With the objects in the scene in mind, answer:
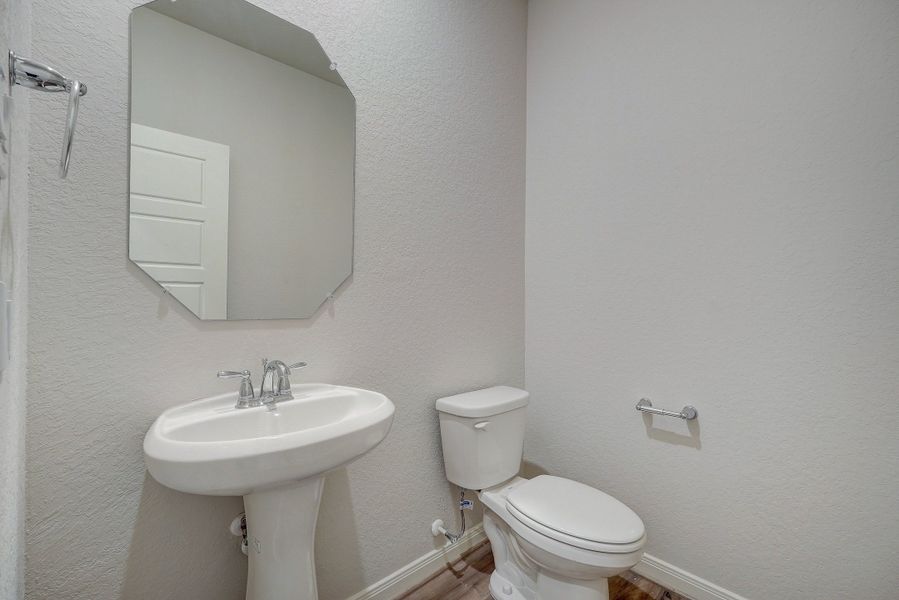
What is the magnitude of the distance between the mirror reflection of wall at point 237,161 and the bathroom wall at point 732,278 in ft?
3.46

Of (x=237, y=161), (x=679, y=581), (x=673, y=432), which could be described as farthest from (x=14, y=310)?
(x=679, y=581)

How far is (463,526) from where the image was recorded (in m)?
1.73

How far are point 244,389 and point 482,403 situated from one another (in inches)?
32.7

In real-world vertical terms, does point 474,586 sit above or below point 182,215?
below

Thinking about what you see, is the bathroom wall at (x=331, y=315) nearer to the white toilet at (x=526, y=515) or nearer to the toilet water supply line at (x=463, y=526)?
the toilet water supply line at (x=463, y=526)

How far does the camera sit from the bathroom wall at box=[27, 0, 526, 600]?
3.02ft

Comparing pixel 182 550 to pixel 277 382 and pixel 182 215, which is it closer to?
pixel 277 382

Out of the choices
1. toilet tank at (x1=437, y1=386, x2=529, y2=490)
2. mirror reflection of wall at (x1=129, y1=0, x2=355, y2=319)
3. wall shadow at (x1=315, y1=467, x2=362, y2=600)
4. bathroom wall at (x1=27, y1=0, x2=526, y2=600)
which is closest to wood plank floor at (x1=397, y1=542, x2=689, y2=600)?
bathroom wall at (x1=27, y1=0, x2=526, y2=600)

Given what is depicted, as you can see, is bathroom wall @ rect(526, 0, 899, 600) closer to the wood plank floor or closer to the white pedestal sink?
the wood plank floor

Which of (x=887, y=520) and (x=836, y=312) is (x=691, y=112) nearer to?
(x=836, y=312)

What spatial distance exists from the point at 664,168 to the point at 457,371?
1140 millimetres

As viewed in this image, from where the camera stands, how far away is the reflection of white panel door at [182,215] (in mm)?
1029

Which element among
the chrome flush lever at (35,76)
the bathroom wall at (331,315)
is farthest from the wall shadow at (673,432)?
the chrome flush lever at (35,76)

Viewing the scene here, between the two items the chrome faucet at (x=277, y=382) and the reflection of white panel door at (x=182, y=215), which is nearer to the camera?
the reflection of white panel door at (x=182, y=215)
